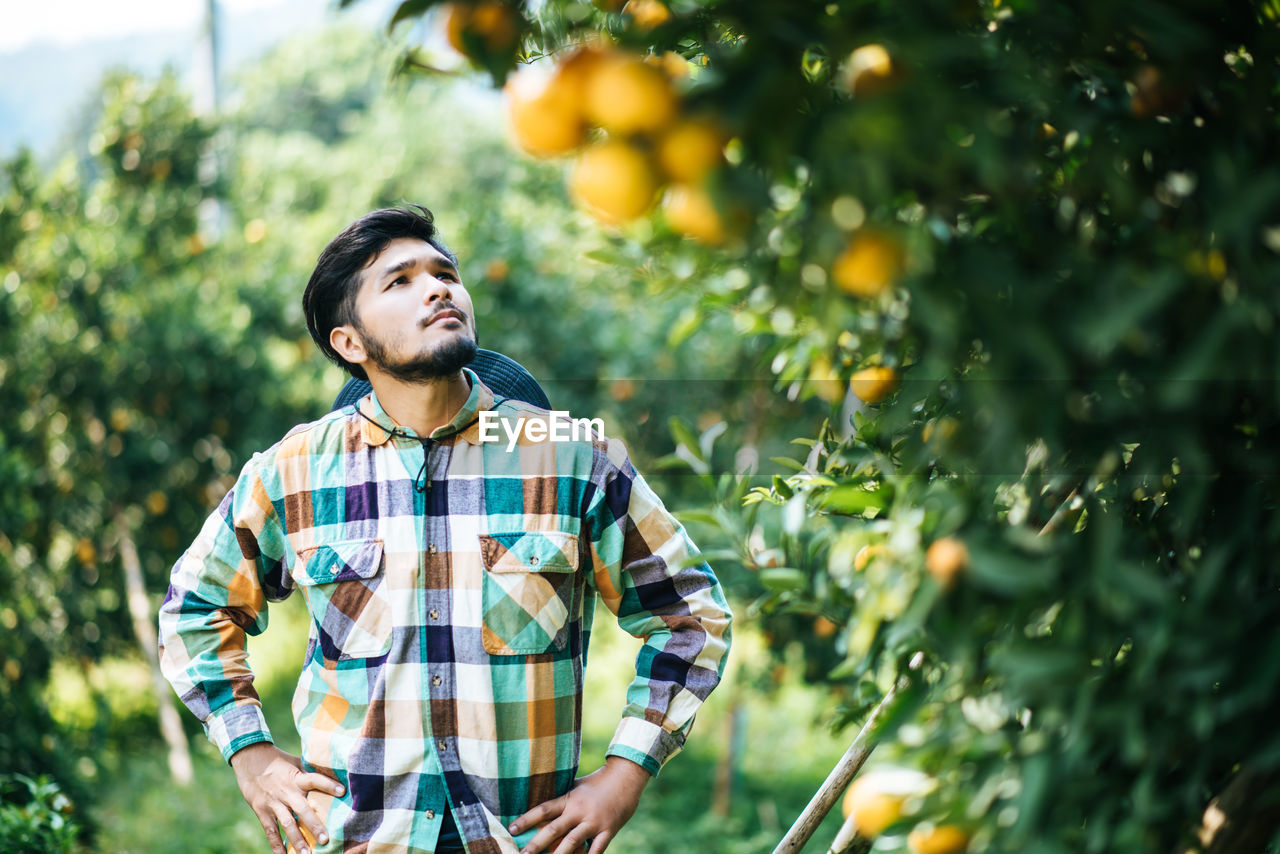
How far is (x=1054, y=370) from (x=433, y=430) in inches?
43.5

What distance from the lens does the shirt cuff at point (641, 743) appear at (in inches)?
57.4

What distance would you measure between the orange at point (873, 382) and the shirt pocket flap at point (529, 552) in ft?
1.94

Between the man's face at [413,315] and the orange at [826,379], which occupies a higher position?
the orange at [826,379]

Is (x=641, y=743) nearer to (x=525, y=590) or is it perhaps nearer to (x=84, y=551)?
(x=525, y=590)

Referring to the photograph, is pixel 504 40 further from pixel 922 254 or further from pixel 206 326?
pixel 206 326

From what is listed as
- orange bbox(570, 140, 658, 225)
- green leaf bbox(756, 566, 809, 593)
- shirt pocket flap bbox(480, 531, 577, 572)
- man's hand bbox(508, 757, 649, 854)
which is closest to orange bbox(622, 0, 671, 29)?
orange bbox(570, 140, 658, 225)

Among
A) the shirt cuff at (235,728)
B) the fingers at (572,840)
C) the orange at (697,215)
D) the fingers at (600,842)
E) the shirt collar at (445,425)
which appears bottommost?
the fingers at (600,842)

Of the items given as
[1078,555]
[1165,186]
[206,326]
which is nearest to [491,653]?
[1078,555]

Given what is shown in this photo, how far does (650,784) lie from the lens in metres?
4.58

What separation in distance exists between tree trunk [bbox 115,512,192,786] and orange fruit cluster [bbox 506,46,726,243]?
4073 millimetres

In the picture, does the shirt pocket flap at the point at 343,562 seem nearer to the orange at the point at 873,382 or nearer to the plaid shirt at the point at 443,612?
the plaid shirt at the point at 443,612

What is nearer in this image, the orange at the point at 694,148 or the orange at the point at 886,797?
the orange at the point at 694,148

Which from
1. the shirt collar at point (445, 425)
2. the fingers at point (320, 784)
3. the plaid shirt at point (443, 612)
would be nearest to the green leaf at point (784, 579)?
the plaid shirt at point (443, 612)

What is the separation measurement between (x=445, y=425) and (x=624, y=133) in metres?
0.94
